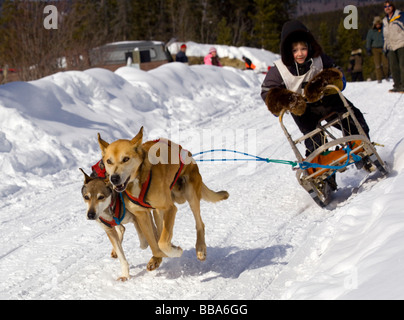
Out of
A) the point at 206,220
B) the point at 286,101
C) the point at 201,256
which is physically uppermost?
the point at 286,101

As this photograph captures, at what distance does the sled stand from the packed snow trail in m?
0.21

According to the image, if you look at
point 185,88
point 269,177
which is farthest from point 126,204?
point 185,88

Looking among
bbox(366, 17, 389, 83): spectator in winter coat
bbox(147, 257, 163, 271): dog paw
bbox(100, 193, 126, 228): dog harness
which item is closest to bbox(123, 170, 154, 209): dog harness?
bbox(100, 193, 126, 228): dog harness

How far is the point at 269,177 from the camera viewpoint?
673cm

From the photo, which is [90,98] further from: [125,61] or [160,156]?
[125,61]

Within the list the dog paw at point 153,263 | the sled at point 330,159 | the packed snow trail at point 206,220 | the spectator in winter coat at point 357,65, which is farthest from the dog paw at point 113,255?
the spectator in winter coat at point 357,65

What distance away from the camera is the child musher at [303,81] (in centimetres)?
521

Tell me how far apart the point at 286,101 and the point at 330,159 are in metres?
0.81

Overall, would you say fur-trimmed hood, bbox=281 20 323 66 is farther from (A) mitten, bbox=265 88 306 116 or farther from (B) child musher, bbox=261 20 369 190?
(A) mitten, bbox=265 88 306 116

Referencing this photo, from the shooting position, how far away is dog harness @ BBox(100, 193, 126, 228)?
157 inches

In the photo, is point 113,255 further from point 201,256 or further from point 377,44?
point 377,44

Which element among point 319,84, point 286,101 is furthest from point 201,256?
point 319,84

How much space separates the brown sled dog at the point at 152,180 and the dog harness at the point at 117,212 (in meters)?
0.11

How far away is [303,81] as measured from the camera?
5.50 metres
